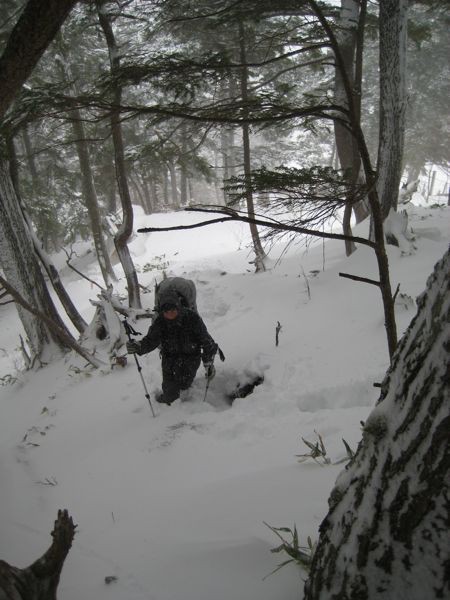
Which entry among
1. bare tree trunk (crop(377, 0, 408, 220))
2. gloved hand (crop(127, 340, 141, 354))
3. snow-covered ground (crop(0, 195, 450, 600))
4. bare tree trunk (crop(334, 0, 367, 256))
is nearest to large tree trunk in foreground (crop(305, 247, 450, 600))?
snow-covered ground (crop(0, 195, 450, 600))

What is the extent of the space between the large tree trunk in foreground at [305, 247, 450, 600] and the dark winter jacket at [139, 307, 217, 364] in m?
3.51

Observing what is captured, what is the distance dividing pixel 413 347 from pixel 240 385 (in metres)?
4.03

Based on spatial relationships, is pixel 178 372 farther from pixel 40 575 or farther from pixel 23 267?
pixel 23 267

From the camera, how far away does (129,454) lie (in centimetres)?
366

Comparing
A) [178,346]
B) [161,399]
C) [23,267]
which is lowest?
[161,399]

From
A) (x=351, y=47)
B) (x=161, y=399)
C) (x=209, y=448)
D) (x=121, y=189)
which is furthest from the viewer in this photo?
(x=121, y=189)

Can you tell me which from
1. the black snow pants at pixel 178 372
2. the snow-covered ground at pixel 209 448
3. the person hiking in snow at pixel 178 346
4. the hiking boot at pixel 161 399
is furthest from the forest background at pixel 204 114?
the black snow pants at pixel 178 372

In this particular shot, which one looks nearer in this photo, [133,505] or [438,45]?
[133,505]

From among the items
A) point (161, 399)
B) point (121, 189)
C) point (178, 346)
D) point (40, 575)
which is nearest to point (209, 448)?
point (161, 399)

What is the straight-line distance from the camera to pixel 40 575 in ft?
4.59

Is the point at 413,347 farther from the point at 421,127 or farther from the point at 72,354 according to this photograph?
the point at 421,127

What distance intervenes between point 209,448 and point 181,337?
5.87ft

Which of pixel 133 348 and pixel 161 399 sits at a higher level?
pixel 133 348

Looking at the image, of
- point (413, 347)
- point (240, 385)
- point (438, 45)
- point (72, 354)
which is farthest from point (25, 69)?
point (438, 45)
